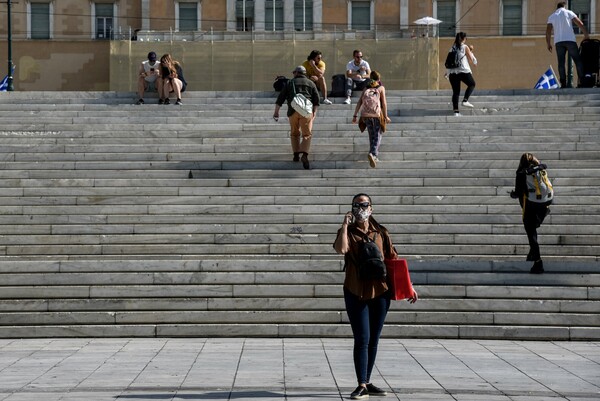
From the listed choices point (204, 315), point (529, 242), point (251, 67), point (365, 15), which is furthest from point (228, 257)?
point (365, 15)

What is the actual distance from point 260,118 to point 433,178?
18.1 feet

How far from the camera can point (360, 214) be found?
12797mm

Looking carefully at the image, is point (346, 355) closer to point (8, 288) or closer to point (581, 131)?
point (8, 288)

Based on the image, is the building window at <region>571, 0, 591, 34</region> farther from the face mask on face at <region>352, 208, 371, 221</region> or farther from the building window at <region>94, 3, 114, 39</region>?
the face mask on face at <region>352, 208, 371, 221</region>

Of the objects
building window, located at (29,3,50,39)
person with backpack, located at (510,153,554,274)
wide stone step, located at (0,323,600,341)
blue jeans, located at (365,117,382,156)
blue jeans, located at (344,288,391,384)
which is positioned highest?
building window, located at (29,3,50,39)

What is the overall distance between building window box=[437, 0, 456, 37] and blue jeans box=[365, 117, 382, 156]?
1108 inches

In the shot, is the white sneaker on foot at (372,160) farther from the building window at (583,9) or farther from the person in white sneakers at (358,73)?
the building window at (583,9)

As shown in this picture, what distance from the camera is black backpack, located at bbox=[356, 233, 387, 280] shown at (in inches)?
494

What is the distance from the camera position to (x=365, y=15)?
51.3 meters

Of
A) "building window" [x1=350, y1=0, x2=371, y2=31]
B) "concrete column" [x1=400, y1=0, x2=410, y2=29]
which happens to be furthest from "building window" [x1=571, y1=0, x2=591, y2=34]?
"building window" [x1=350, y1=0, x2=371, y2=31]

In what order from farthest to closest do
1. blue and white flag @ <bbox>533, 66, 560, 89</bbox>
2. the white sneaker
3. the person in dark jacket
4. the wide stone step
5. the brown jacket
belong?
blue and white flag @ <bbox>533, 66, 560, 89</bbox> → the person in dark jacket → the white sneaker → the wide stone step → the brown jacket

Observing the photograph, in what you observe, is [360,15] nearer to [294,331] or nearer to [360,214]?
[294,331]

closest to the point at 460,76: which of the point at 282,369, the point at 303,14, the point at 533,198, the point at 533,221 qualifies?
the point at 533,198

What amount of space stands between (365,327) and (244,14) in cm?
3943
